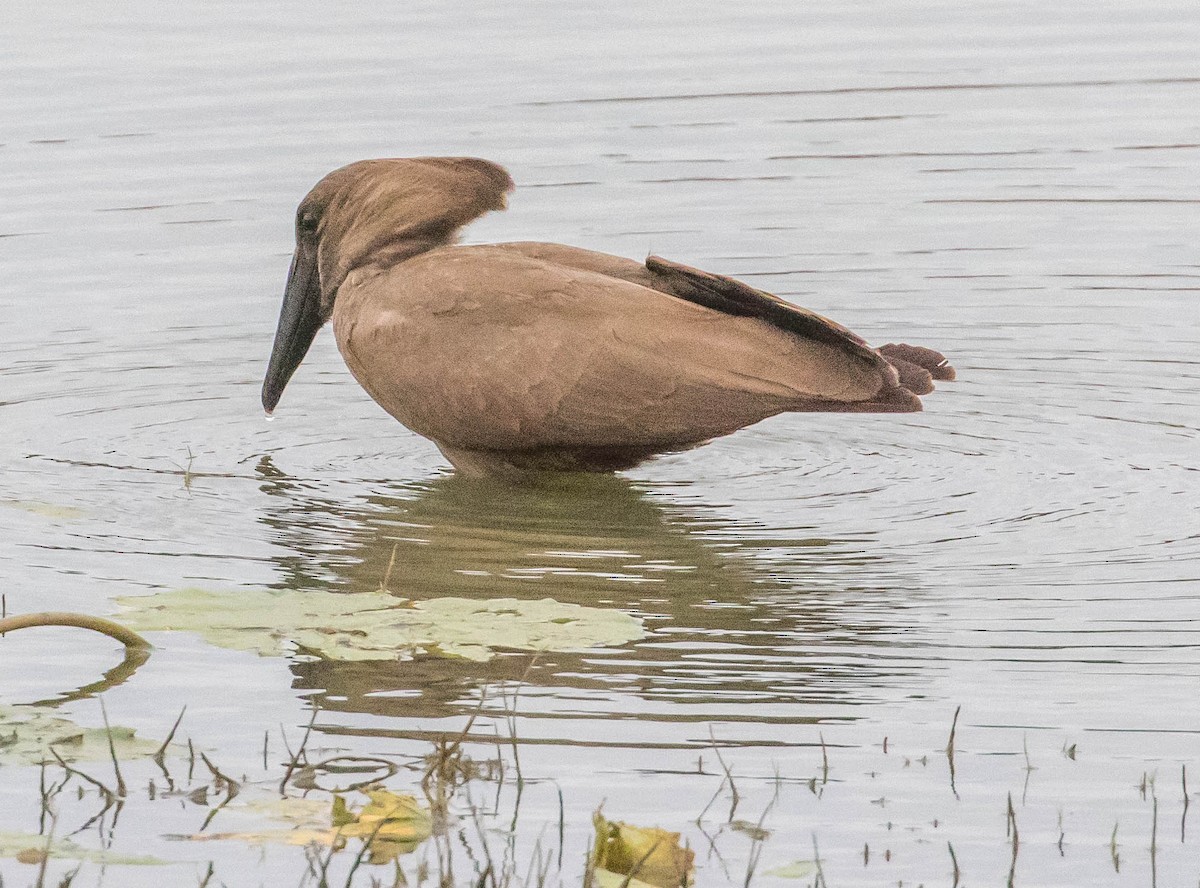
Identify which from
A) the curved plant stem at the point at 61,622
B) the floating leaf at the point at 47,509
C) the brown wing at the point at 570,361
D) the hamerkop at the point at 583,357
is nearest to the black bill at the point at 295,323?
the hamerkop at the point at 583,357

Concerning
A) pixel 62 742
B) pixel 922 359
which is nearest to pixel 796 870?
pixel 62 742

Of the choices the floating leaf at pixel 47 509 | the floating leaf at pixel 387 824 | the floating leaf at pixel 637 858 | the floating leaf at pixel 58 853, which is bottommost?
the floating leaf at pixel 47 509

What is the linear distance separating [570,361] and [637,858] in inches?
117

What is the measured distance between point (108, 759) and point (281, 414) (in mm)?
3717

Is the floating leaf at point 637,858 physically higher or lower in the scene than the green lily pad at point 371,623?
higher

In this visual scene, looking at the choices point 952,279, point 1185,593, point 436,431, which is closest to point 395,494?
point 436,431

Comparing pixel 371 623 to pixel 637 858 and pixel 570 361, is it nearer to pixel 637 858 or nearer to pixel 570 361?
pixel 570 361

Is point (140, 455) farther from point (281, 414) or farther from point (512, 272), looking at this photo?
point (512, 272)

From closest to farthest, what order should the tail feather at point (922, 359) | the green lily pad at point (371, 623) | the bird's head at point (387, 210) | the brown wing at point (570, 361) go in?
the green lily pad at point (371, 623) → the brown wing at point (570, 361) → the tail feather at point (922, 359) → the bird's head at point (387, 210)

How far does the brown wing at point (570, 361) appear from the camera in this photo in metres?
6.79

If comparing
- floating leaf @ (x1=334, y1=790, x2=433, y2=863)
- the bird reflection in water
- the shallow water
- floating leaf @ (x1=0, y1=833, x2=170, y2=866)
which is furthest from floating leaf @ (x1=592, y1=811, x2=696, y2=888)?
the bird reflection in water

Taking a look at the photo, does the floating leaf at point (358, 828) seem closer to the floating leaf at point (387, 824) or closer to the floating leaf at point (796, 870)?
the floating leaf at point (387, 824)

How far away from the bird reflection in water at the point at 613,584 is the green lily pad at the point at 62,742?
51 cm

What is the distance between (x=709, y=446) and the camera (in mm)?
8016
